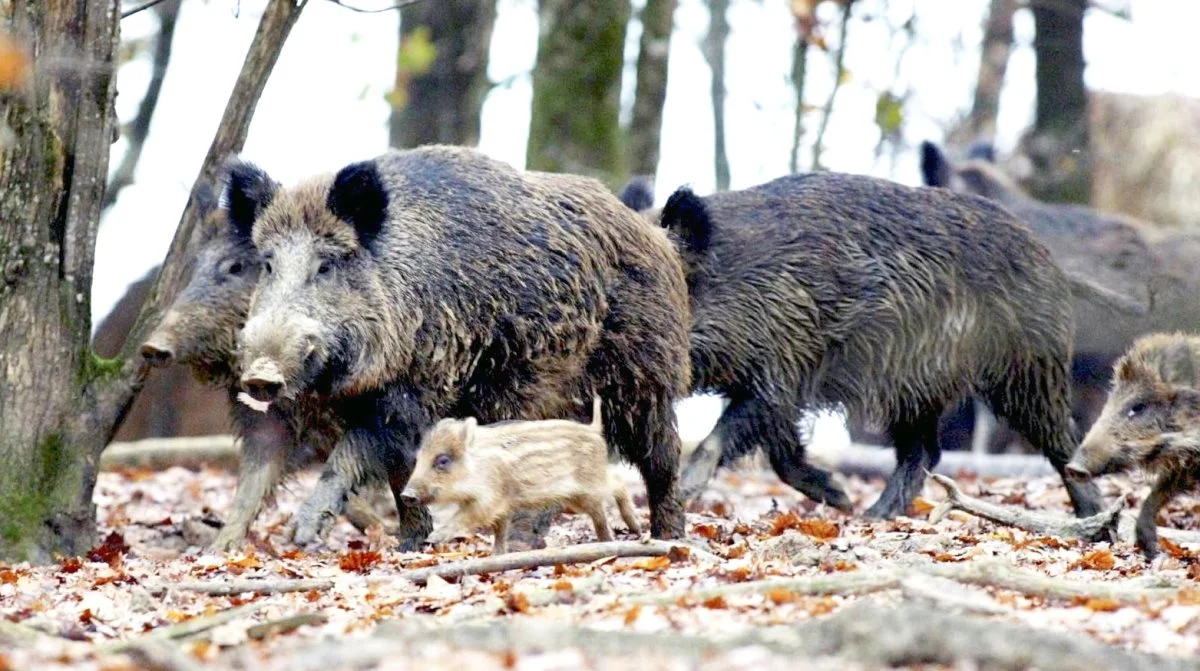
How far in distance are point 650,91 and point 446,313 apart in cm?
832

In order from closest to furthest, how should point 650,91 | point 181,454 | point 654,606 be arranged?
point 654,606, point 181,454, point 650,91

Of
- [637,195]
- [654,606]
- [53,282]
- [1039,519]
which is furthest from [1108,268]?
[654,606]

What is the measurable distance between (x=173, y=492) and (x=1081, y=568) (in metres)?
6.34

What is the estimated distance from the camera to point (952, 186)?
14.3m

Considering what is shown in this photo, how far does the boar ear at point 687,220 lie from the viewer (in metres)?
9.65

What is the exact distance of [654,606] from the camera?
514cm

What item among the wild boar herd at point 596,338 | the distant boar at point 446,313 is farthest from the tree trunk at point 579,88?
the distant boar at point 446,313

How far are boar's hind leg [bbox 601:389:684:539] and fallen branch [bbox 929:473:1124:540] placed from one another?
1.25 m

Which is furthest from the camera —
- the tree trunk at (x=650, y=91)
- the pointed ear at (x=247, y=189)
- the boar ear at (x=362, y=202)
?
the tree trunk at (x=650, y=91)

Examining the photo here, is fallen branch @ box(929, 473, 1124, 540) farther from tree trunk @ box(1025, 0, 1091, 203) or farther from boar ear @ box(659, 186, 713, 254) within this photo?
tree trunk @ box(1025, 0, 1091, 203)

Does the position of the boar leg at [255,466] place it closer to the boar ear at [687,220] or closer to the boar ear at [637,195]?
the boar ear at [687,220]

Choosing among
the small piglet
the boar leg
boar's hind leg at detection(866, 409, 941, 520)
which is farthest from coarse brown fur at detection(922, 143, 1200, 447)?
the boar leg

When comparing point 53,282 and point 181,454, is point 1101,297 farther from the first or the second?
point 53,282

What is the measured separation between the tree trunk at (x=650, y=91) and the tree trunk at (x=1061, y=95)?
14.2ft
